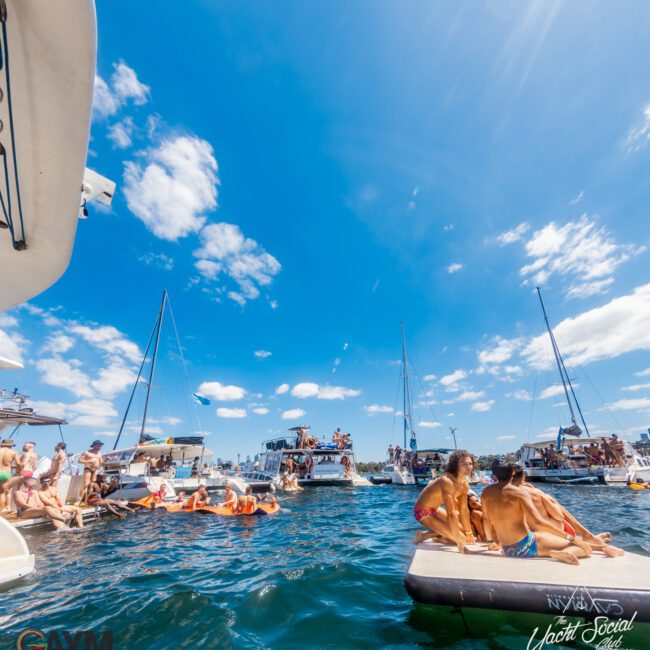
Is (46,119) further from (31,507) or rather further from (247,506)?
(247,506)

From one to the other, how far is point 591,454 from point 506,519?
102 feet

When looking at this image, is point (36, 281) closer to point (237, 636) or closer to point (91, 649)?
point (91, 649)

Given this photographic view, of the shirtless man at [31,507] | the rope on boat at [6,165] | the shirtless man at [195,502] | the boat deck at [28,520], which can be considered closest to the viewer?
the rope on boat at [6,165]

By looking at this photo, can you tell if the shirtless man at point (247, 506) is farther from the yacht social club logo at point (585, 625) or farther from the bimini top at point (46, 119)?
the bimini top at point (46, 119)

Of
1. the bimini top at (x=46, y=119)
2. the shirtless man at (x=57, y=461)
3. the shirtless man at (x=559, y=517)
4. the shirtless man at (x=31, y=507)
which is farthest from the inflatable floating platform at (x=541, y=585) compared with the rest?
the shirtless man at (x=57, y=461)

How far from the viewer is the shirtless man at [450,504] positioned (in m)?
4.66

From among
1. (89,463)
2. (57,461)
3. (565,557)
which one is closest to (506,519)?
(565,557)

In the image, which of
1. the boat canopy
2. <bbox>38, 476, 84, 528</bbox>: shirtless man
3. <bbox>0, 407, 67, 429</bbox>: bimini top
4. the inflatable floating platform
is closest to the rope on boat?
the inflatable floating platform

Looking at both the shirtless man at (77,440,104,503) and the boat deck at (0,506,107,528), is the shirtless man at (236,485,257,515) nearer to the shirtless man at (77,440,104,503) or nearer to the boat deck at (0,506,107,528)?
the boat deck at (0,506,107,528)

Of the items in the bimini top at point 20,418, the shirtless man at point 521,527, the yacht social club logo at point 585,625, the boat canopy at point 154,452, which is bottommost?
the yacht social club logo at point 585,625

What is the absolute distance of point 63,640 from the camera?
130 inches

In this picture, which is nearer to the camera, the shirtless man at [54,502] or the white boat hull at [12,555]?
the white boat hull at [12,555]

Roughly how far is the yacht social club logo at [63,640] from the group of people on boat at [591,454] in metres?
33.1

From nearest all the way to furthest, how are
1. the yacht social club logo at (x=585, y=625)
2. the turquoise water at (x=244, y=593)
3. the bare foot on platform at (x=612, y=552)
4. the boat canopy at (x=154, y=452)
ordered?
the yacht social club logo at (x=585, y=625) → the turquoise water at (x=244, y=593) → the bare foot on platform at (x=612, y=552) → the boat canopy at (x=154, y=452)
